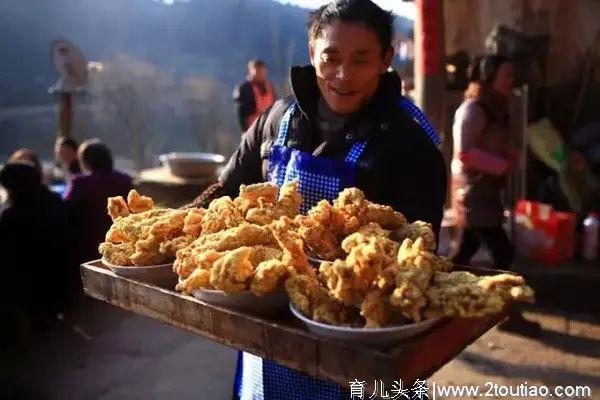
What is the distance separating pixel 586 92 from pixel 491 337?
3.19 meters

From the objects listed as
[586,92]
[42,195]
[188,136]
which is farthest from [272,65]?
[42,195]

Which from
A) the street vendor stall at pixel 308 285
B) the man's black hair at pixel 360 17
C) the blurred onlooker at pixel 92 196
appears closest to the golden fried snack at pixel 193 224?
the street vendor stall at pixel 308 285

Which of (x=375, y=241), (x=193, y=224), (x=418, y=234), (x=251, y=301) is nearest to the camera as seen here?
(x=375, y=241)

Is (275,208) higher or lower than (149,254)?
higher

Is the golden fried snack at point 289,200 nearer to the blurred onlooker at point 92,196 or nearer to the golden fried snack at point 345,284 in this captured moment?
the golden fried snack at point 345,284

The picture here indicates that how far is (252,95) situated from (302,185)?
7.34 meters

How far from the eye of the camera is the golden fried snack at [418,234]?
1419 millimetres

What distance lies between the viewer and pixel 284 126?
2104mm

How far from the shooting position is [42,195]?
4348 millimetres

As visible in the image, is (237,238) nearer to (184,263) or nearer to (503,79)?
→ (184,263)

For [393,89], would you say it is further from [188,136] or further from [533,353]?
[188,136]

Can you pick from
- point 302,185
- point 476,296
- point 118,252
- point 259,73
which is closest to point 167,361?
point 302,185

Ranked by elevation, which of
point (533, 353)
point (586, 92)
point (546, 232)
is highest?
point (586, 92)

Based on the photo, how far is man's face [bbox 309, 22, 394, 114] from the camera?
5.86 feet
